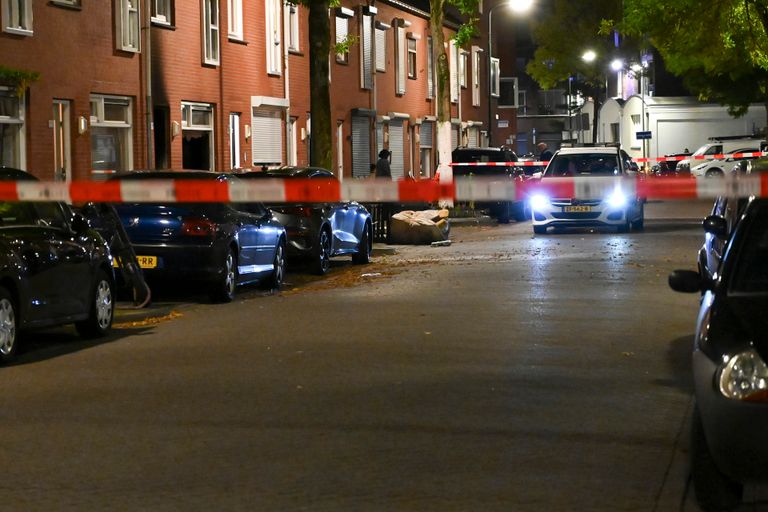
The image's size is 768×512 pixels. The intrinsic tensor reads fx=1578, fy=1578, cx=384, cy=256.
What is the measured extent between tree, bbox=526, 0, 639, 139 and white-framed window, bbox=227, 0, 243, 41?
47764mm

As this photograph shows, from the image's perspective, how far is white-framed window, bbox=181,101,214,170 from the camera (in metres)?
33.1

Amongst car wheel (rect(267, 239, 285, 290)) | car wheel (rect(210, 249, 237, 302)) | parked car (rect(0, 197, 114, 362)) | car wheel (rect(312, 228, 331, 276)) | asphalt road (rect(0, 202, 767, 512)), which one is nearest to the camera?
asphalt road (rect(0, 202, 767, 512))

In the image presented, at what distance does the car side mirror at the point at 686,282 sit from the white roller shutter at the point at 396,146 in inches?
1681

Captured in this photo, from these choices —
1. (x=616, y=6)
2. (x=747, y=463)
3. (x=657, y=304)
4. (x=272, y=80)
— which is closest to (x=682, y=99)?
(x=616, y=6)

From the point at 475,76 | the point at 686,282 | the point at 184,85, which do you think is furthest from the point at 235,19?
the point at 475,76

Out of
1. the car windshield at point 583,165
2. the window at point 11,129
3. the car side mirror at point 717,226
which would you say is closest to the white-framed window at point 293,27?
the car windshield at point 583,165

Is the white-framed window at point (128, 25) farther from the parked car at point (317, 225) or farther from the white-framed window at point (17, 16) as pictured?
the parked car at point (317, 225)

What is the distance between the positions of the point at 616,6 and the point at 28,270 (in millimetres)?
69962

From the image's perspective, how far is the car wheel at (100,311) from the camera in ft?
46.4

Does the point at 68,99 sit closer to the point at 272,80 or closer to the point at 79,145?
the point at 79,145

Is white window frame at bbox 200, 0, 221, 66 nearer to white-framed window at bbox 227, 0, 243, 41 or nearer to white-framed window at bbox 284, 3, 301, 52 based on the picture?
white-framed window at bbox 227, 0, 243, 41

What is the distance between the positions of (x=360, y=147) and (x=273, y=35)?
9.53 metres

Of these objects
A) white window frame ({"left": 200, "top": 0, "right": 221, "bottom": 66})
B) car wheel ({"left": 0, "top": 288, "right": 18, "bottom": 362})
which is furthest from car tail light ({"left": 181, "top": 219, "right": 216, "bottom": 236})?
white window frame ({"left": 200, "top": 0, "right": 221, "bottom": 66})

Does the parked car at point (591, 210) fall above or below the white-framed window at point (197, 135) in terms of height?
below
